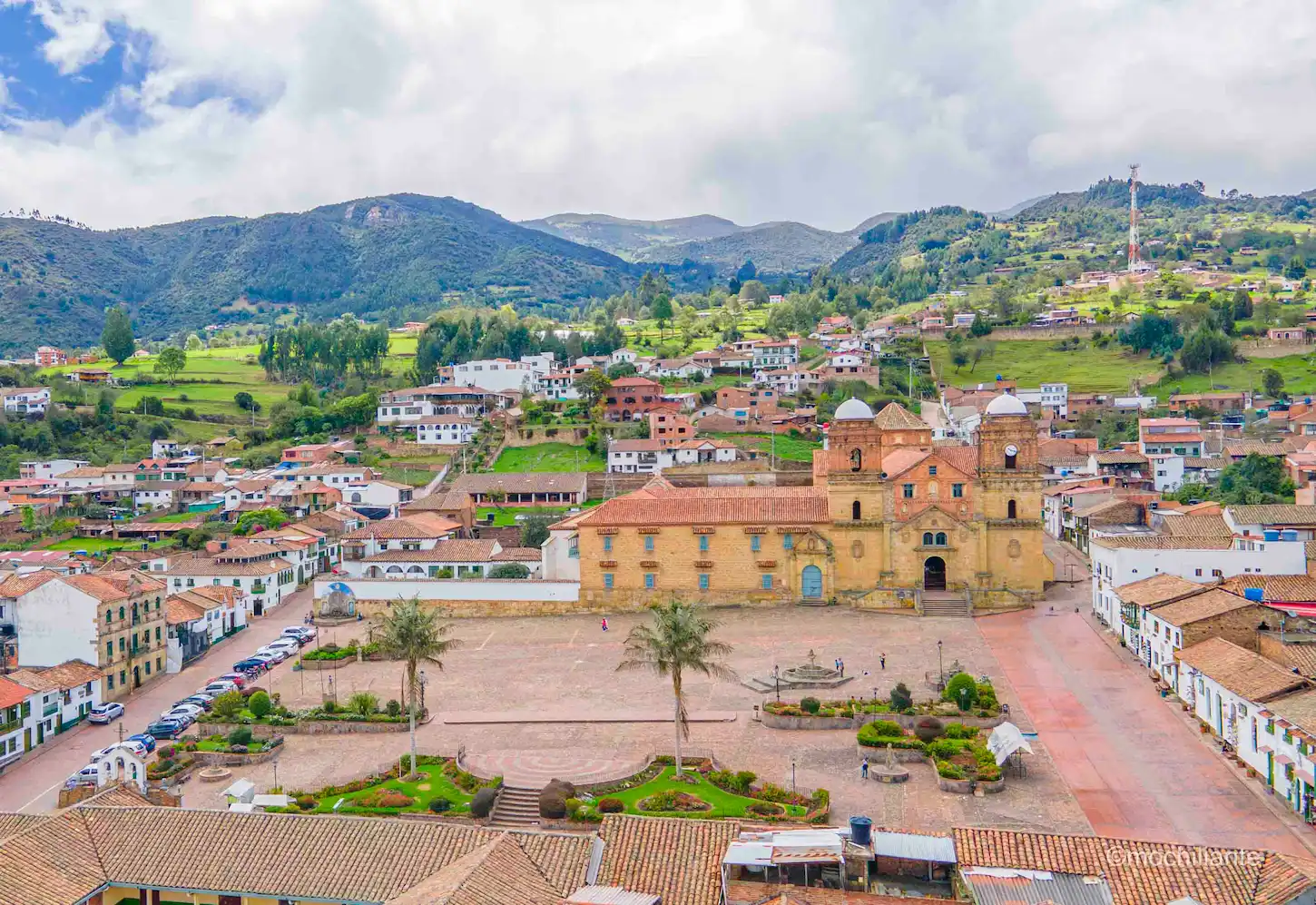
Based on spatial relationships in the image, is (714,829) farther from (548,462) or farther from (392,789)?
(548,462)

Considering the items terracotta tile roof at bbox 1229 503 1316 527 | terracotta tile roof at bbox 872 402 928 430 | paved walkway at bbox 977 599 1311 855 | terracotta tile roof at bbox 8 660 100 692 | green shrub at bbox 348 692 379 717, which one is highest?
terracotta tile roof at bbox 872 402 928 430

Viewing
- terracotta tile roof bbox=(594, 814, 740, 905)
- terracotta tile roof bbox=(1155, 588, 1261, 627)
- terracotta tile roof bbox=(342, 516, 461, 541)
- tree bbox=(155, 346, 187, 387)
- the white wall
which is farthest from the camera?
tree bbox=(155, 346, 187, 387)

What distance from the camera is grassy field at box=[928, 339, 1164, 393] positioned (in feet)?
360

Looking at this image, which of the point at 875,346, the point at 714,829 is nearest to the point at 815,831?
the point at 714,829

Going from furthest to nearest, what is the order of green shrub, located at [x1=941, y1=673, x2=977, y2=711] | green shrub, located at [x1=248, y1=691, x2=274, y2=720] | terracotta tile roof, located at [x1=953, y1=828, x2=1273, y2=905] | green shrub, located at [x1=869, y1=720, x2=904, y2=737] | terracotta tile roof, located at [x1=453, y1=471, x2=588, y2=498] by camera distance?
terracotta tile roof, located at [x1=453, y1=471, x2=588, y2=498] → green shrub, located at [x1=248, y1=691, x2=274, y2=720] → green shrub, located at [x1=941, y1=673, x2=977, y2=711] → green shrub, located at [x1=869, y1=720, x2=904, y2=737] → terracotta tile roof, located at [x1=953, y1=828, x2=1273, y2=905]

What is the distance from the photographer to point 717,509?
176 feet

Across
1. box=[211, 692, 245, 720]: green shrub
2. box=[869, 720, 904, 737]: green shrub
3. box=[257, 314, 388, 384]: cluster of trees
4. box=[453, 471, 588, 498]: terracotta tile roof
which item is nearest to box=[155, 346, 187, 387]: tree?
box=[257, 314, 388, 384]: cluster of trees

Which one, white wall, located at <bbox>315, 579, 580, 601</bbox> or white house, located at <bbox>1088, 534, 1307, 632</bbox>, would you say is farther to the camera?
white wall, located at <bbox>315, 579, 580, 601</bbox>

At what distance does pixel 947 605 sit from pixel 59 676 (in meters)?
36.6

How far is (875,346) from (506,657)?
85330mm

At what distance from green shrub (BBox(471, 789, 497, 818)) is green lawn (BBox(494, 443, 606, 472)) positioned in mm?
58230

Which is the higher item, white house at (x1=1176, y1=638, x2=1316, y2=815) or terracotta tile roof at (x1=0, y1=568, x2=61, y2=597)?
terracotta tile roof at (x1=0, y1=568, x2=61, y2=597)

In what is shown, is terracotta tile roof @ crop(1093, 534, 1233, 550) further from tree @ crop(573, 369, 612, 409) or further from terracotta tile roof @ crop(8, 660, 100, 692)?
tree @ crop(573, 369, 612, 409)

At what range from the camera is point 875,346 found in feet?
402
